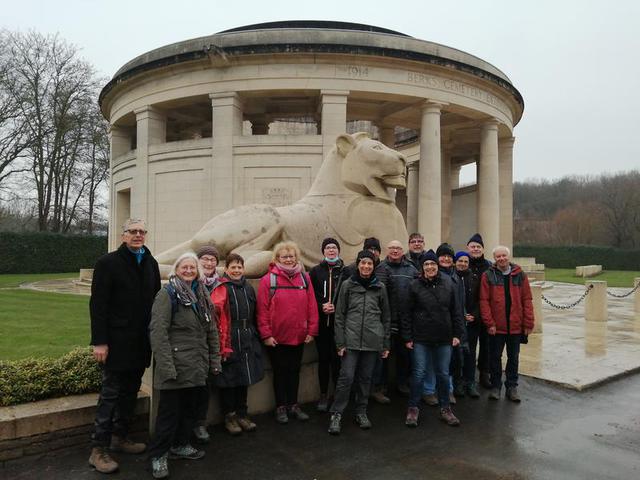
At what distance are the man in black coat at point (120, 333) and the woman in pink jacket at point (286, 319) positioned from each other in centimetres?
113

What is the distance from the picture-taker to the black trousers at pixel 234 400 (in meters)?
4.55

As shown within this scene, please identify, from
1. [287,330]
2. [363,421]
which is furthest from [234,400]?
[363,421]

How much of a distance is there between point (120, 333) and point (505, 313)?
4.30 m

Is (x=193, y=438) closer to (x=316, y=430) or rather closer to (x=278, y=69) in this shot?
(x=316, y=430)

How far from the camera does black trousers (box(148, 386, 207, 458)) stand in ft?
12.1

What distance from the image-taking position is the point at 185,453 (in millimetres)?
3932

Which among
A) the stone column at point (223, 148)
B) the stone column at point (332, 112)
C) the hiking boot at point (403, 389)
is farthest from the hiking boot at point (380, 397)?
the stone column at point (223, 148)

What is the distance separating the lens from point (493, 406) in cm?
542

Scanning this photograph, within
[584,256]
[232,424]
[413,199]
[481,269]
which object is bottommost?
[232,424]

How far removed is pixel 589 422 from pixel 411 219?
22183 millimetres

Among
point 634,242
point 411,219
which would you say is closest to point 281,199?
point 411,219

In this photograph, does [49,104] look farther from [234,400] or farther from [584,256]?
[584,256]

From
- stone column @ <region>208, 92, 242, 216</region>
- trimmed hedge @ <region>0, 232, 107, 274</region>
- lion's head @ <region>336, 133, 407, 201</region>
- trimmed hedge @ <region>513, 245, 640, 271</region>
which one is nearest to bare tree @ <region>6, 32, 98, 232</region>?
trimmed hedge @ <region>0, 232, 107, 274</region>

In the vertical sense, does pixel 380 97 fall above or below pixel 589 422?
above
